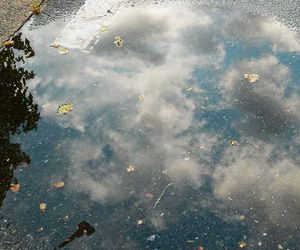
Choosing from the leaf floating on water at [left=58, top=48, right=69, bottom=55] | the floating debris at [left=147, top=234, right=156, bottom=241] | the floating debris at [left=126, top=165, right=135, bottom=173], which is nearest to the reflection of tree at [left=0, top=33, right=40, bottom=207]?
the leaf floating on water at [left=58, top=48, right=69, bottom=55]

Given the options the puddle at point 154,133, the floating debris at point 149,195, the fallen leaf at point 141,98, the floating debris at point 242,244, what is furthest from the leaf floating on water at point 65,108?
the floating debris at point 242,244

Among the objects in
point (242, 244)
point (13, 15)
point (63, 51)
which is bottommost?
point (242, 244)

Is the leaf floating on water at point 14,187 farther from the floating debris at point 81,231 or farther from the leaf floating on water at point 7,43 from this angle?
the leaf floating on water at point 7,43

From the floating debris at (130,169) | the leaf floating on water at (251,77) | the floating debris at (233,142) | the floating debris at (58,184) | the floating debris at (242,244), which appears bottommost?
the floating debris at (242,244)

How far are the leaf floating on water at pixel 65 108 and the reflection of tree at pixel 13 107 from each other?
282mm

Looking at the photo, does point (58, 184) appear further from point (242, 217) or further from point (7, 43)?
point (7, 43)

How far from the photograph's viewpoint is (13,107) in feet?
15.9

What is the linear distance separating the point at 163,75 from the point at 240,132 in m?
1.42

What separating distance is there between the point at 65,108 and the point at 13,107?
68 centimetres

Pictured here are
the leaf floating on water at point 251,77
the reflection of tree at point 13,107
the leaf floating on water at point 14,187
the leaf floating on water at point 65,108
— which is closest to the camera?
the leaf floating on water at point 14,187

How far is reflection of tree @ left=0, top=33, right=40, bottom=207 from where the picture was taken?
4.21m

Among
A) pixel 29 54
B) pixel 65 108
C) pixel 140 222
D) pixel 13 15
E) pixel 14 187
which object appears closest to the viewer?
pixel 140 222

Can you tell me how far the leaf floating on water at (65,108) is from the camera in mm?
4805

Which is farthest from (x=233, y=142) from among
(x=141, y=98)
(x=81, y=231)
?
(x=81, y=231)
